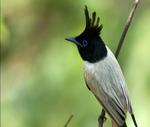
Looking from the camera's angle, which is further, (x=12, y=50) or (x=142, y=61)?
(x=12, y=50)

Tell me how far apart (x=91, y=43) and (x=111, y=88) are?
0.86ft

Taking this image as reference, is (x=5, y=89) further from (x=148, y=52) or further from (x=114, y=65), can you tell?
(x=114, y=65)

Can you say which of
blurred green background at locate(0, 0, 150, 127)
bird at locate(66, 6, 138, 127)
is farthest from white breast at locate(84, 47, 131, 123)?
blurred green background at locate(0, 0, 150, 127)

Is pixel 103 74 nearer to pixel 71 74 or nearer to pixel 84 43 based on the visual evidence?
pixel 84 43

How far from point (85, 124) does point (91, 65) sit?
46.2 inches

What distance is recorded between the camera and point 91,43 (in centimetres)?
352

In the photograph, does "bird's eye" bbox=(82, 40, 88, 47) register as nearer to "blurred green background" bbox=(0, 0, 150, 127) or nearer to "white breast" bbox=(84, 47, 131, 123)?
"white breast" bbox=(84, 47, 131, 123)

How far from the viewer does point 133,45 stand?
4.30 metres

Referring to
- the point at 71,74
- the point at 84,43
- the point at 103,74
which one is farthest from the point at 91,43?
the point at 71,74

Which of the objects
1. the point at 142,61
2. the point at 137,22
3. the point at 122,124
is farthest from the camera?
the point at 137,22

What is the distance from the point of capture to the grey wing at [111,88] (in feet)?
11.0

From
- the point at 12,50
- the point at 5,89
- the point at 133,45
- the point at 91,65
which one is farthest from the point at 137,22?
the point at 12,50

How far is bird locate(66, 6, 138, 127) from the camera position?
11.0 ft

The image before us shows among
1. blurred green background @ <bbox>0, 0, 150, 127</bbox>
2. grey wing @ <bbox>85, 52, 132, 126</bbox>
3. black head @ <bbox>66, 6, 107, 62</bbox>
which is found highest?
black head @ <bbox>66, 6, 107, 62</bbox>
